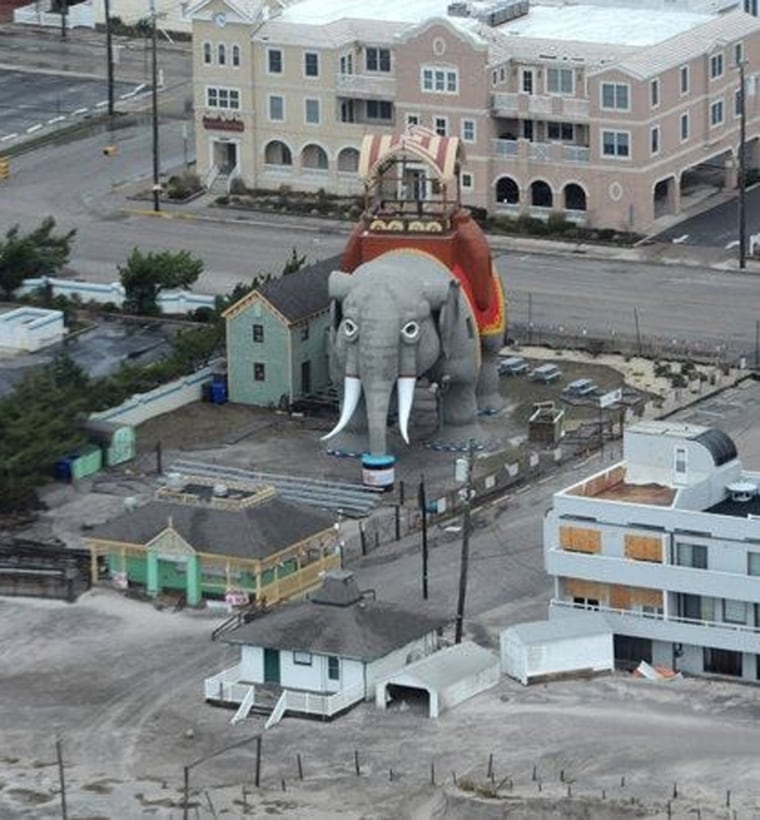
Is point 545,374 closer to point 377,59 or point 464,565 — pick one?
point 464,565

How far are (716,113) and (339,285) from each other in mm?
33127

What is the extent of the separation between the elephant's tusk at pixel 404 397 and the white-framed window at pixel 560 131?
1134 inches

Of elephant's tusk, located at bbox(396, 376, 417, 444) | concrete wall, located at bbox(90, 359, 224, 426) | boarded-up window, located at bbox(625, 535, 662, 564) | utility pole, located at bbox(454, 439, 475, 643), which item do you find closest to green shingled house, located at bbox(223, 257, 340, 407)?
concrete wall, located at bbox(90, 359, 224, 426)

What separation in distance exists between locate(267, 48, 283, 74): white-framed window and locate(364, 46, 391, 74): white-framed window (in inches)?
118

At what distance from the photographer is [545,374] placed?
4660 inches

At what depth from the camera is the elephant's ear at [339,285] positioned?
109 m

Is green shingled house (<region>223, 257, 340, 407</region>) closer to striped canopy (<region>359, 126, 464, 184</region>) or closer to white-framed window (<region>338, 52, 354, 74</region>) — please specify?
striped canopy (<region>359, 126, 464, 184</region>)

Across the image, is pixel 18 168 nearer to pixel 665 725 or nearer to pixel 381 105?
pixel 381 105

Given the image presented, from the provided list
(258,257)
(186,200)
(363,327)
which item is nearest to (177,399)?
(363,327)

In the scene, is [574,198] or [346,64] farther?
[346,64]

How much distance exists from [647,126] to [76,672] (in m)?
45.6

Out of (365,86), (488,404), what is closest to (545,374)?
(488,404)

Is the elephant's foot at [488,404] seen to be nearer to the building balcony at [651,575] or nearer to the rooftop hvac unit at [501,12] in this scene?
the building balcony at [651,575]

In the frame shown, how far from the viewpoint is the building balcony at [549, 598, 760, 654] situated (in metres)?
92.6
